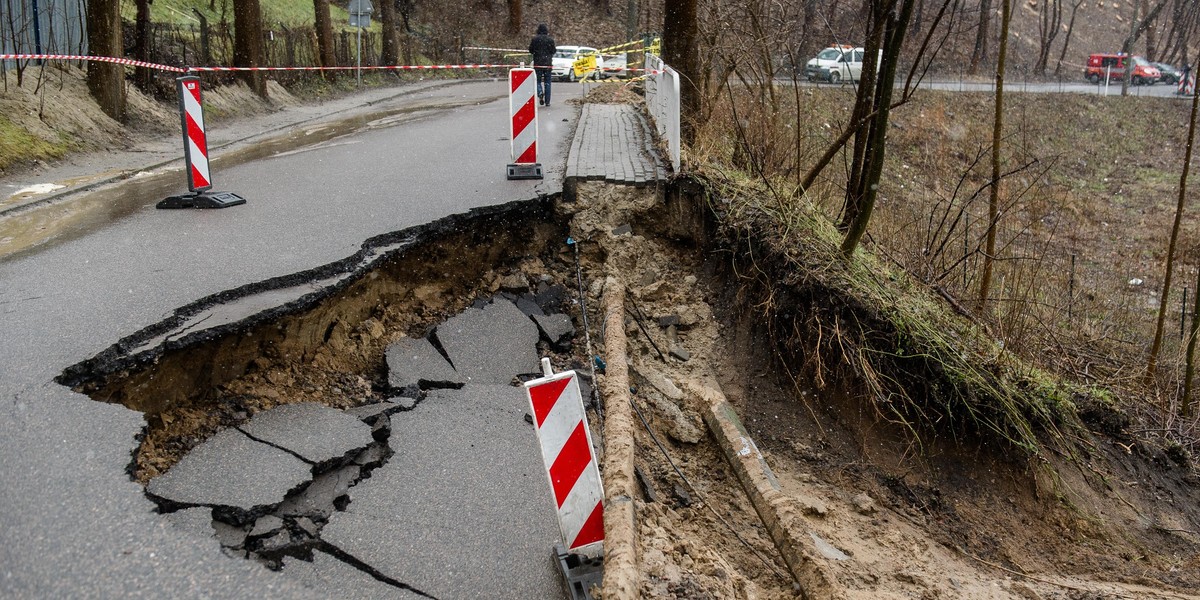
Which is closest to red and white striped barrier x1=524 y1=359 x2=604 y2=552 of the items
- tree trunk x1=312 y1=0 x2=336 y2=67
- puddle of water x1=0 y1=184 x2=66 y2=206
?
puddle of water x1=0 y1=184 x2=66 y2=206

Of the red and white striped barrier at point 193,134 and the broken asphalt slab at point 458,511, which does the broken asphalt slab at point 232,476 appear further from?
the red and white striped barrier at point 193,134

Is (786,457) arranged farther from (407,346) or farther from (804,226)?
(407,346)

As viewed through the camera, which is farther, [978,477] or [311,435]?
[978,477]

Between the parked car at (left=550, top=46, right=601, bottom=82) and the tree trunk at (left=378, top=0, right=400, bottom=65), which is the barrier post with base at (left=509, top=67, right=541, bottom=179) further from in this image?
the tree trunk at (left=378, top=0, right=400, bottom=65)

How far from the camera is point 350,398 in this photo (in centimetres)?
556

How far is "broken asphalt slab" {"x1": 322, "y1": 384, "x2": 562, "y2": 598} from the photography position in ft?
12.8

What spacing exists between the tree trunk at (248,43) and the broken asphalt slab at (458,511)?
15.2 metres

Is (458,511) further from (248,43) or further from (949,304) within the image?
(248,43)

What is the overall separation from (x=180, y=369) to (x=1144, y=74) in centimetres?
4509

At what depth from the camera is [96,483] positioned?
389cm

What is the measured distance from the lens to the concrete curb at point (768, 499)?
4.38 meters

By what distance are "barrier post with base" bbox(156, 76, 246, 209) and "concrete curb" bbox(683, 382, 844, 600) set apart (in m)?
5.15

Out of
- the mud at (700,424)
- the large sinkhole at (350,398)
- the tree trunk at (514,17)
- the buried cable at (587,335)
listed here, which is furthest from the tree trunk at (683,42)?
the tree trunk at (514,17)

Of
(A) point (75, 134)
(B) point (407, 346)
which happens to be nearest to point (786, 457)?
(B) point (407, 346)
